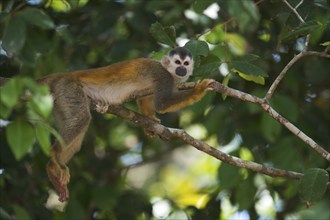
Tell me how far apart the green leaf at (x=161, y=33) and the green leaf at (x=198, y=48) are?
0.19m

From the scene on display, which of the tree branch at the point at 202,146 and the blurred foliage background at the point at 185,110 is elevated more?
the tree branch at the point at 202,146

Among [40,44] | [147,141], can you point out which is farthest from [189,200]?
[40,44]

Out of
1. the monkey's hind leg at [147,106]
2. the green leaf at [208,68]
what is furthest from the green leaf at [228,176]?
the green leaf at [208,68]

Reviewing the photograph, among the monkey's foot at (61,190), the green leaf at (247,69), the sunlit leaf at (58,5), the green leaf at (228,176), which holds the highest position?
the green leaf at (247,69)

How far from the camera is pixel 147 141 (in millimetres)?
8344

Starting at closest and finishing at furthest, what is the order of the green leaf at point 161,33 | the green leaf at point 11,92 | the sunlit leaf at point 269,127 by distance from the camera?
the green leaf at point 11,92 → the green leaf at point 161,33 → the sunlit leaf at point 269,127

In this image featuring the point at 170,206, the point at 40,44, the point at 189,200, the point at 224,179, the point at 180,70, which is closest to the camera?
the point at 40,44

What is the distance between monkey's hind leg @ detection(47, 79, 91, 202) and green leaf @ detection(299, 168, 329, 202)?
1917 millimetres

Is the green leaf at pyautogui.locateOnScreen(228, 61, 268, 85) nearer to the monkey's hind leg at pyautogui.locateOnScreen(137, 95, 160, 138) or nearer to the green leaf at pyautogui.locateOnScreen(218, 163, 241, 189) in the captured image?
the monkey's hind leg at pyautogui.locateOnScreen(137, 95, 160, 138)

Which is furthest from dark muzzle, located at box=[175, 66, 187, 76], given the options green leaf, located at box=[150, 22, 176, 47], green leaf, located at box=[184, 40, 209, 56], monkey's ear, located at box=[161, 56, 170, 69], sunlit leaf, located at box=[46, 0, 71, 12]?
sunlit leaf, located at box=[46, 0, 71, 12]

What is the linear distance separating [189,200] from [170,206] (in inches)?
105

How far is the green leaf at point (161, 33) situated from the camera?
5.14m

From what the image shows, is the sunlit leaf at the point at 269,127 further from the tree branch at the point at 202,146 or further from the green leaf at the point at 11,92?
the green leaf at the point at 11,92

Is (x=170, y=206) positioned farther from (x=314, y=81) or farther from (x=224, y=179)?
(x=314, y=81)
